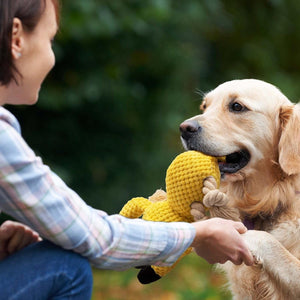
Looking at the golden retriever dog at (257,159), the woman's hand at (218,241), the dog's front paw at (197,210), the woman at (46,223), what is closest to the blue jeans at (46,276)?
the woman at (46,223)

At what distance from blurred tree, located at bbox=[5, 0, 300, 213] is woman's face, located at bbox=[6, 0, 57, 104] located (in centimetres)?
263

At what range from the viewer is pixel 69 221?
1.72 metres

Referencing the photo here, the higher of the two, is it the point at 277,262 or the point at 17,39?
the point at 17,39

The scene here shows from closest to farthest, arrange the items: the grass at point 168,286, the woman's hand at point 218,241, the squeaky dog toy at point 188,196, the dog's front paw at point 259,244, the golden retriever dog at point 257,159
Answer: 1. the woman's hand at point 218,241
2. the squeaky dog toy at point 188,196
3. the dog's front paw at point 259,244
4. the golden retriever dog at point 257,159
5. the grass at point 168,286

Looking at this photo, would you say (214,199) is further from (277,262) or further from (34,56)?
(34,56)

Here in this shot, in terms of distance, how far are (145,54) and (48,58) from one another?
389 cm

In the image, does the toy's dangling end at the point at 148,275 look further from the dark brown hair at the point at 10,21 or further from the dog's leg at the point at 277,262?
the dark brown hair at the point at 10,21

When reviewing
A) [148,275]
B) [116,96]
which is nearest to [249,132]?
[148,275]

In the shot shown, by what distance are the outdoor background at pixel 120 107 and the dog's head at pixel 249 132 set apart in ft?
5.53

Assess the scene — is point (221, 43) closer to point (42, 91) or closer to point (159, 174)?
point (159, 174)

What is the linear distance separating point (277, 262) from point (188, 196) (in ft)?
1.71

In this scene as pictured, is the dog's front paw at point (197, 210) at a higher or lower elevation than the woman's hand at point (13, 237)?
higher

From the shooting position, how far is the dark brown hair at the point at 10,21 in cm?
170

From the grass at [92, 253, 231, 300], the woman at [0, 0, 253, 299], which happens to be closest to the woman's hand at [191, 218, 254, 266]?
the woman at [0, 0, 253, 299]
